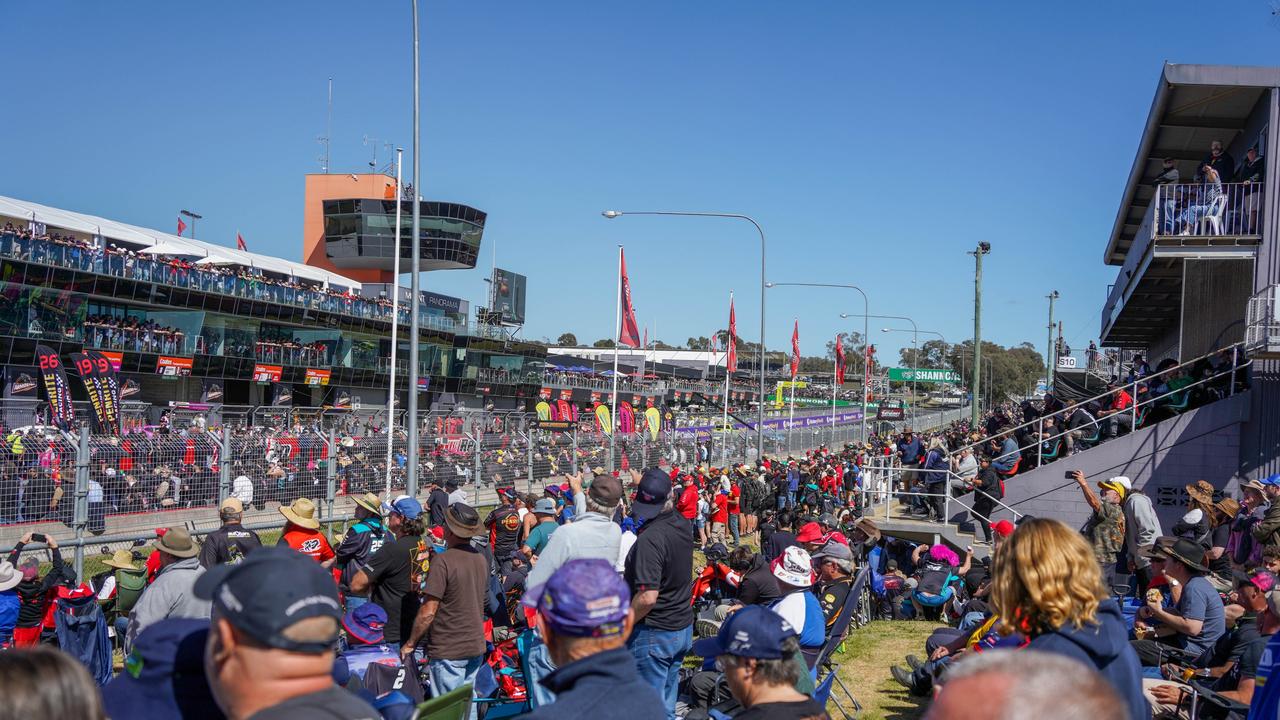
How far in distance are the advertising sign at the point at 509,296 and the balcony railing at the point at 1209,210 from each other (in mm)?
56778

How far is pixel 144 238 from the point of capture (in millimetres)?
45375

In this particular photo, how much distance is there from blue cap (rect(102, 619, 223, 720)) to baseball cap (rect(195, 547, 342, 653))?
0.88 feet

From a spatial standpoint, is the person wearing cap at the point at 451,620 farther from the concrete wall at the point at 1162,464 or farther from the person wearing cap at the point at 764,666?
the concrete wall at the point at 1162,464

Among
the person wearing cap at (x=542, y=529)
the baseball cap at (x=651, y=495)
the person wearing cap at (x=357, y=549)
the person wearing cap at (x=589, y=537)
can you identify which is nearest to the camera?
the person wearing cap at (x=589, y=537)

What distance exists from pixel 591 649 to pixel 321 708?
809 mm

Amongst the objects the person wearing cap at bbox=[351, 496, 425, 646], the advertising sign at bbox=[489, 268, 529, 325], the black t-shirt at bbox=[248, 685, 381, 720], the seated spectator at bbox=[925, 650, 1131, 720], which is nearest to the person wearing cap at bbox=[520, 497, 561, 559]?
the person wearing cap at bbox=[351, 496, 425, 646]

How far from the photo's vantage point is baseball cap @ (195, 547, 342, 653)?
89.4 inches

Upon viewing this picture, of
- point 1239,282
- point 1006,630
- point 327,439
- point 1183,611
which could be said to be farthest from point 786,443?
point 1006,630

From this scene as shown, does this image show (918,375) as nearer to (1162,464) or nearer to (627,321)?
(627,321)

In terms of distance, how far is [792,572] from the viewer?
251 inches

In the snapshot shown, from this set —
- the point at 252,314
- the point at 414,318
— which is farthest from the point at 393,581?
the point at 252,314

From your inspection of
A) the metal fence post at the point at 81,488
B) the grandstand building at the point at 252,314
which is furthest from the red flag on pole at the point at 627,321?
the metal fence post at the point at 81,488

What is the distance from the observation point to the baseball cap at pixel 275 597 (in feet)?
7.45

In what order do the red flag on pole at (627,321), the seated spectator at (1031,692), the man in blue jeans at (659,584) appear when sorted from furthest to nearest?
1. the red flag on pole at (627,321)
2. the man in blue jeans at (659,584)
3. the seated spectator at (1031,692)
